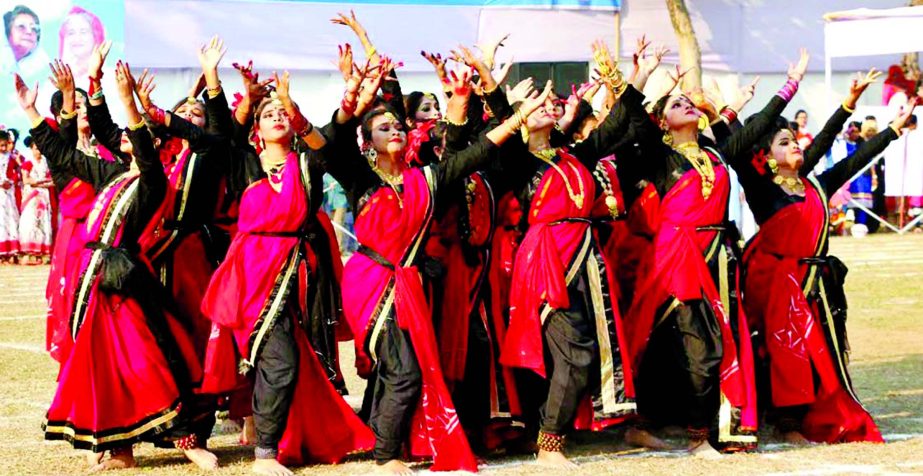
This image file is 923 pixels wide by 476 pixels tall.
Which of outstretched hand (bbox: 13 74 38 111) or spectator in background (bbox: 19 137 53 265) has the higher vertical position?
outstretched hand (bbox: 13 74 38 111)

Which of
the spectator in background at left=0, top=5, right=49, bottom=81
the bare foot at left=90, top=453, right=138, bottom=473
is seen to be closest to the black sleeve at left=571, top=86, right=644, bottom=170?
the bare foot at left=90, top=453, right=138, bottom=473

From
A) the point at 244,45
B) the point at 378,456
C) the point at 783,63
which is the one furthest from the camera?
the point at 783,63

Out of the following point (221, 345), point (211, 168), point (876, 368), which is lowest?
point (876, 368)

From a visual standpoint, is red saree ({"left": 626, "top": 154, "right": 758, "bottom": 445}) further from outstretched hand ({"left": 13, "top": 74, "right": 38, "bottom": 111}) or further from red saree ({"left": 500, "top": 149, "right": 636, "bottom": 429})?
outstretched hand ({"left": 13, "top": 74, "right": 38, "bottom": 111})

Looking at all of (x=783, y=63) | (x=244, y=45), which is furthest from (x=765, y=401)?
(x=783, y=63)

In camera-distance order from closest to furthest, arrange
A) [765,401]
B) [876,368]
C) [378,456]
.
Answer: [378,456] → [765,401] → [876,368]

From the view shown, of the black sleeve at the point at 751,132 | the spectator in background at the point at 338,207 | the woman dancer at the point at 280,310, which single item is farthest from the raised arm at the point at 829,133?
the spectator in background at the point at 338,207

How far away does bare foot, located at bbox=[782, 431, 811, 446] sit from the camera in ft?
24.6

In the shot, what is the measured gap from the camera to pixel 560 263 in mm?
6914

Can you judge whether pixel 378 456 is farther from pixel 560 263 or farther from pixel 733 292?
pixel 733 292

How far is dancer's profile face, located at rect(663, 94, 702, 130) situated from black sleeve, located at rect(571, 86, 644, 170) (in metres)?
0.25

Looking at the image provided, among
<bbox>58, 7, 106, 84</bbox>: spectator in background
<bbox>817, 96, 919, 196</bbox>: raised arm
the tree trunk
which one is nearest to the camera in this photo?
<bbox>817, 96, 919, 196</bbox>: raised arm

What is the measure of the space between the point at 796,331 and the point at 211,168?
117 inches

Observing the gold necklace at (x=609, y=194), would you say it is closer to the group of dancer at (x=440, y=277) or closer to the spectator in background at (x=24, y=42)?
the group of dancer at (x=440, y=277)
